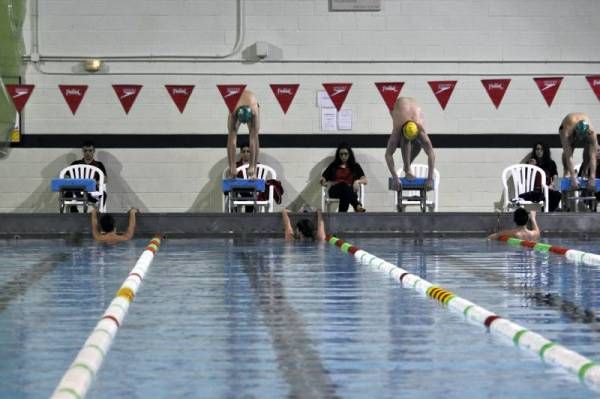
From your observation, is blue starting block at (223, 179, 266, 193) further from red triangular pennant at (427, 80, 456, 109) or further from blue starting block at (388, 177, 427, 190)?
red triangular pennant at (427, 80, 456, 109)

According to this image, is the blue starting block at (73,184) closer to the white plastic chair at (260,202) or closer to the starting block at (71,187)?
the starting block at (71,187)

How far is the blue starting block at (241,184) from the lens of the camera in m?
12.9

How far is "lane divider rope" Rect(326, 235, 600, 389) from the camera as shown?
12.0ft

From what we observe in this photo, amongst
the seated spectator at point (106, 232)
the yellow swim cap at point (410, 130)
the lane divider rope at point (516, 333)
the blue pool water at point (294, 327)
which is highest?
the yellow swim cap at point (410, 130)

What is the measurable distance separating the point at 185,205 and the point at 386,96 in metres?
2.84

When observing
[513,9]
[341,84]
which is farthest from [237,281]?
[513,9]

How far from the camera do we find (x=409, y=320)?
5.11 meters

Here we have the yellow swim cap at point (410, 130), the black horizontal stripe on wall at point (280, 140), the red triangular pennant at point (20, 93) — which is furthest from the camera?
the black horizontal stripe on wall at point (280, 140)

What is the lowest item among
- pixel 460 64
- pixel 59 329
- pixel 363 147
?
pixel 59 329

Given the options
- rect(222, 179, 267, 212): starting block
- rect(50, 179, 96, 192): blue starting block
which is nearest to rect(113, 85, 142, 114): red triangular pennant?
rect(50, 179, 96, 192): blue starting block

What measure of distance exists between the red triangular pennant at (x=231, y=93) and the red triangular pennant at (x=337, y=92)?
3.52 ft

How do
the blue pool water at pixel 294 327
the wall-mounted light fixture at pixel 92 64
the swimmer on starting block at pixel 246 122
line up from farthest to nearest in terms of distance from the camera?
the wall-mounted light fixture at pixel 92 64
the swimmer on starting block at pixel 246 122
the blue pool water at pixel 294 327

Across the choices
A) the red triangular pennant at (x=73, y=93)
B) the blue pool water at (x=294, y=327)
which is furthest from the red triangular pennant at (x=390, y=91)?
the blue pool water at (x=294, y=327)

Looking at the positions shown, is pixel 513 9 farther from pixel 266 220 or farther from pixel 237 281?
pixel 237 281
